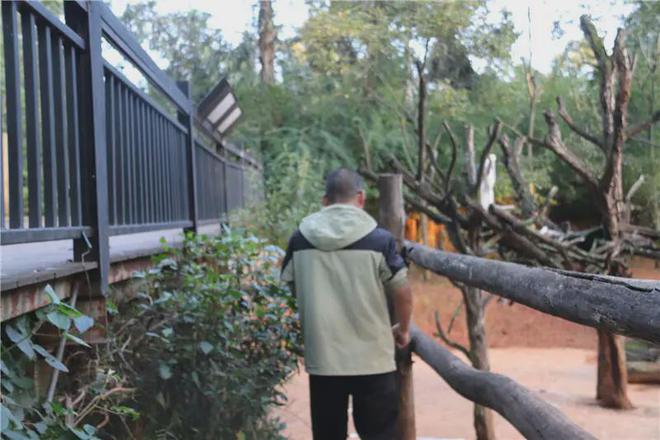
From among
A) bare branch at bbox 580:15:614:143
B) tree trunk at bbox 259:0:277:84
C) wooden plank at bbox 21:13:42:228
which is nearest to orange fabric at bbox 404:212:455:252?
tree trunk at bbox 259:0:277:84

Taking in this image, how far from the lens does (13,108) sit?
2125 mm

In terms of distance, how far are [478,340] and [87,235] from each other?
470cm

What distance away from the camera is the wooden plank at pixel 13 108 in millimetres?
2111

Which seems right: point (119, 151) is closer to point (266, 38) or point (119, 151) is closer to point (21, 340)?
point (21, 340)

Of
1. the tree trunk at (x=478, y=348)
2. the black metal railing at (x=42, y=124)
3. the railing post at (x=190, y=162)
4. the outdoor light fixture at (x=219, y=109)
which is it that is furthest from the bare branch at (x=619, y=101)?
the outdoor light fixture at (x=219, y=109)

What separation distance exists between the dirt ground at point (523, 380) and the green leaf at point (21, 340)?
3423 mm

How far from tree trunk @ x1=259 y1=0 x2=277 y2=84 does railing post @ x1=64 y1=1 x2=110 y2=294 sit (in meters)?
14.0

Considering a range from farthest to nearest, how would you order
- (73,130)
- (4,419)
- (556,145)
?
(556,145) < (73,130) < (4,419)

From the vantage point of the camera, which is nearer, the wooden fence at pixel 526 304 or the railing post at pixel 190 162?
the wooden fence at pixel 526 304

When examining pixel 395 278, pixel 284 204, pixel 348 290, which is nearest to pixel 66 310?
pixel 348 290

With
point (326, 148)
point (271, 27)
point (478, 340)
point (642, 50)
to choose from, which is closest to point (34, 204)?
point (642, 50)

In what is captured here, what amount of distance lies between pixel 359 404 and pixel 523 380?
8191 mm

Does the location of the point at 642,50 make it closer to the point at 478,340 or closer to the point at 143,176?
the point at 143,176

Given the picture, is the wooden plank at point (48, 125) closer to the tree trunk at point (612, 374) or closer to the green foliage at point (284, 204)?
the green foliage at point (284, 204)
